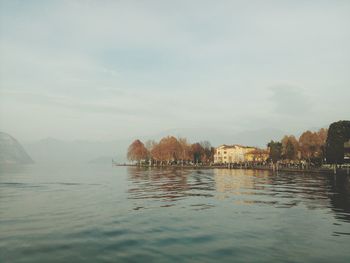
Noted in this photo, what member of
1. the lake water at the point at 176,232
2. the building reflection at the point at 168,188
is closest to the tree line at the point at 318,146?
the building reflection at the point at 168,188

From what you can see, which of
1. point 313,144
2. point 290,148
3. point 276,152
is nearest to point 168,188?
point 313,144

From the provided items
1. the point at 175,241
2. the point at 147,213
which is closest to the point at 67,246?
the point at 175,241

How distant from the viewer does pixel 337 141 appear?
374ft

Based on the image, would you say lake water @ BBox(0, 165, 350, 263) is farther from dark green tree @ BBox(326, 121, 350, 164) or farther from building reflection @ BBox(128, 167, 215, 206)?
dark green tree @ BBox(326, 121, 350, 164)

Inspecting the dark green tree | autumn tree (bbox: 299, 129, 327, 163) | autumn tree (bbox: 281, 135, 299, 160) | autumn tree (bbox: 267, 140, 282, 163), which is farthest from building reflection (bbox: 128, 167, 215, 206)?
autumn tree (bbox: 267, 140, 282, 163)

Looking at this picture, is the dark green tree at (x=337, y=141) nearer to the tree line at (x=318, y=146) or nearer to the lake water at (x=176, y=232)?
the tree line at (x=318, y=146)

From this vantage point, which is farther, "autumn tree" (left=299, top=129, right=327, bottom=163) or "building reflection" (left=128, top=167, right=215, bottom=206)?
"autumn tree" (left=299, top=129, right=327, bottom=163)

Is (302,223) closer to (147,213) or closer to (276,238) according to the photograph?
(276,238)

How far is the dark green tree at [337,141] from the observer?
372ft

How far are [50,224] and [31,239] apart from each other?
5111 millimetres

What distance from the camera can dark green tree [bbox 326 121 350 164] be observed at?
113 m

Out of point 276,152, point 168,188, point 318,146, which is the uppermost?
point 318,146

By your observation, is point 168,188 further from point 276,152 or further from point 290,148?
point 276,152

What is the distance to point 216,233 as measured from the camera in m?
24.1
